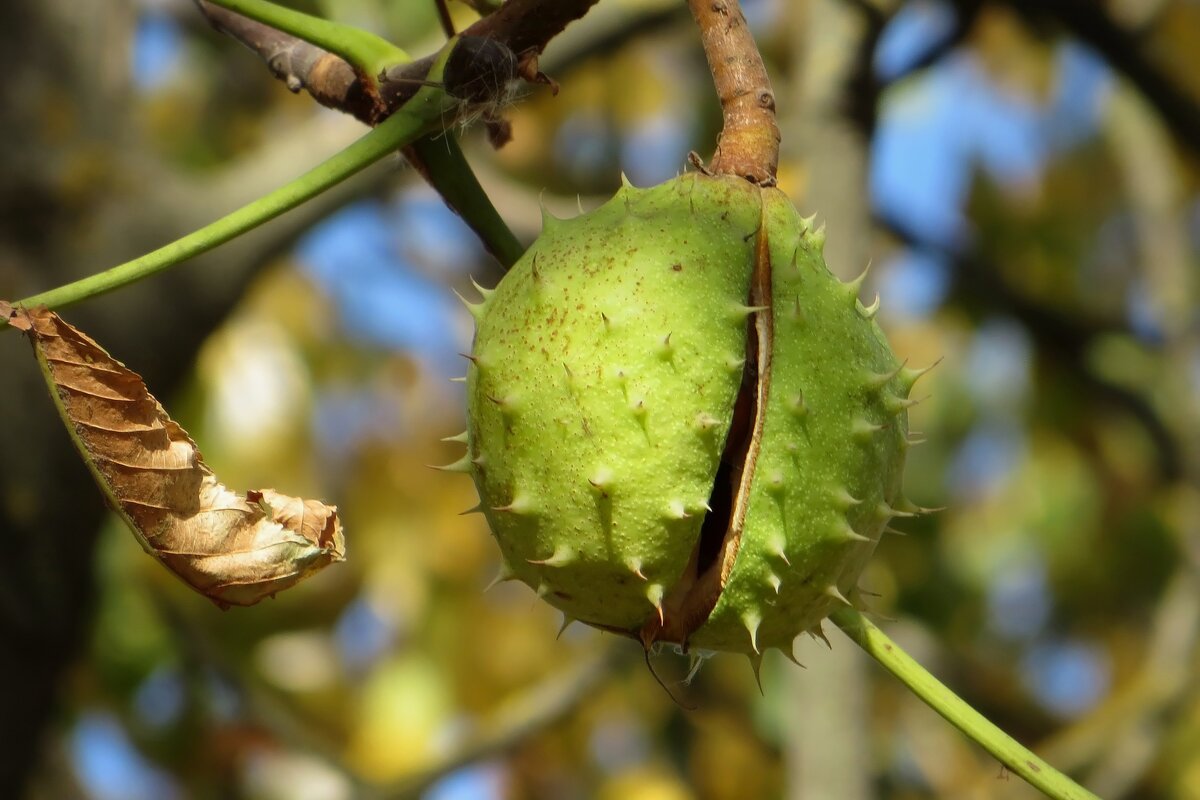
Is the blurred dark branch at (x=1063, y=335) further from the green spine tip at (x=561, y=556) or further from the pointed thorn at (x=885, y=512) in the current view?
the green spine tip at (x=561, y=556)

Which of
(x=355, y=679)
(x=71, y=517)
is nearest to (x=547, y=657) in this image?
(x=355, y=679)

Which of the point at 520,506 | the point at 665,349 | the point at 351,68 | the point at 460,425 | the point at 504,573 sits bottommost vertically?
the point at 460,425

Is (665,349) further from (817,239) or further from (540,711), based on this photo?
(540,711)

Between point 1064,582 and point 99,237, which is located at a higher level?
point 99,237

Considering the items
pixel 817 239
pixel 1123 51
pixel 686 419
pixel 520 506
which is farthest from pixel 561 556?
pixel 1123 51

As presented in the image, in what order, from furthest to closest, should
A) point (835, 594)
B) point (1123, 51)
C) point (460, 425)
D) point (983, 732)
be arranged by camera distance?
point (460, 425) → point (1123, 51) → point (835, 594) → point (983, 732)

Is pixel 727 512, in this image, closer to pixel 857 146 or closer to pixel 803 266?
pixel 803 266

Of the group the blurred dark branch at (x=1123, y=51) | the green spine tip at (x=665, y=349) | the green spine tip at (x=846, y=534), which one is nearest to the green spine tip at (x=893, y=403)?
the green spine tip at (x=846, y=534)
